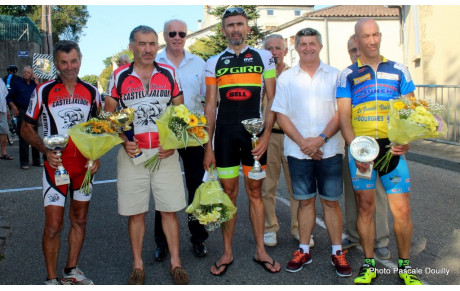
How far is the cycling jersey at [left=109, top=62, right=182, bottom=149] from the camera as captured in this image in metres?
4.13

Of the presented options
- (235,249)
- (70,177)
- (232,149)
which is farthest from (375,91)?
(70,177)

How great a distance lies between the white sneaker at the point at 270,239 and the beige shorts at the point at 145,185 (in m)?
1.27

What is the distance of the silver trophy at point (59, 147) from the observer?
3762mm

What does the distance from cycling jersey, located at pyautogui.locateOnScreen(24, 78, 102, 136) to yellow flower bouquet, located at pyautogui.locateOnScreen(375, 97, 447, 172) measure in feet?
9.28

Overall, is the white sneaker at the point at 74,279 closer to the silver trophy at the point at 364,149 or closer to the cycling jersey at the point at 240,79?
the cycling jersey at the point at 240,79

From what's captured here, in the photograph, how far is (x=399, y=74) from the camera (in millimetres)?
4031

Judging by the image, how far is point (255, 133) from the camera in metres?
4.28

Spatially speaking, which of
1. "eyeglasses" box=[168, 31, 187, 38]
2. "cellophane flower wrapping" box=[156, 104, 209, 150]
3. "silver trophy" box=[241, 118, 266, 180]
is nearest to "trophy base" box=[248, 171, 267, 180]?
"silver trophy" box=[241, 118, 266, 180]

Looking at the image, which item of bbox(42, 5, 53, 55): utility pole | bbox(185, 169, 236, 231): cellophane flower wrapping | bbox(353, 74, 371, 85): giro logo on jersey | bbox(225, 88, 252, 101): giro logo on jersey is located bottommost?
bbox(185, 169, 236, 231): cellophane flower wrapping

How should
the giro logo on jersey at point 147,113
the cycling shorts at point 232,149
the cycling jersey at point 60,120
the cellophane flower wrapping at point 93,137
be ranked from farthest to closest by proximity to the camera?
the cycling shorts at point 232,149
the giro logo on jersey at point 147,113
the cycling jersey at point 60,120
the cellophane flower wrapping at point 93,137

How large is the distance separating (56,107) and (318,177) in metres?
2.62

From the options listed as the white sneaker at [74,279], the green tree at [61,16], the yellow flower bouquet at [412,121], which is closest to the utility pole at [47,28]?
the green tree at [61,16]

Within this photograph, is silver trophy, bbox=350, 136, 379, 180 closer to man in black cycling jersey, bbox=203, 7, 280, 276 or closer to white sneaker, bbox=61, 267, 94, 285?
man in black cycling jersey, bbox=203, 7, 280, 276

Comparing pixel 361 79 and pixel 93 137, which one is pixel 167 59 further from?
pixel 361 79
